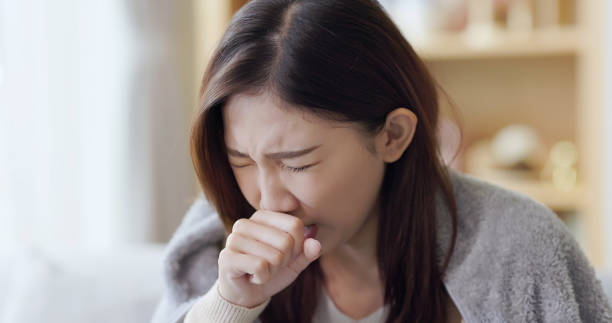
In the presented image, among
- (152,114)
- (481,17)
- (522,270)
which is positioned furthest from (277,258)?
(481,17)

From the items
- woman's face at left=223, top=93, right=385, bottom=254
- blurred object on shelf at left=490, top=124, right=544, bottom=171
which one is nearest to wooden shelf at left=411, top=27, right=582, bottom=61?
blurred object on shelf at left=490, top=124, right=544, bottom=171

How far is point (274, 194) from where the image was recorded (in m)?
0.90

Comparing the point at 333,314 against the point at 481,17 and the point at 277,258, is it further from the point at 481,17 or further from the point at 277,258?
the point at 481,17

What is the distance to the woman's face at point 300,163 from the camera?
2.78 feet

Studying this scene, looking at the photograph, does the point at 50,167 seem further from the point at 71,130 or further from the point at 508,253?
the point at 508,253

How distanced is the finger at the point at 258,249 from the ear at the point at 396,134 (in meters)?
0.22

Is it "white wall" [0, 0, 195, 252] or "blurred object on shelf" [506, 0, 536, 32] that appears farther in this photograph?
"blurred object on shelf" [506, 0, 536, 32]

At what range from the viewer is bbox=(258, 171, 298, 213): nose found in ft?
2.92

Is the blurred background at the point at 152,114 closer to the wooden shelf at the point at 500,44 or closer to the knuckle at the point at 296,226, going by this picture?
the wooden shelf at the point at 500,44

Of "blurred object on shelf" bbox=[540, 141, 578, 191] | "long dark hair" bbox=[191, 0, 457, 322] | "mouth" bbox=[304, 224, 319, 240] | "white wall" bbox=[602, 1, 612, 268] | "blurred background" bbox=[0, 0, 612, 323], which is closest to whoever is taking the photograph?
"long dark hair" bbox=[191, 0, 457, 322]

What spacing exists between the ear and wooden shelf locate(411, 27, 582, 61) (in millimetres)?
1109

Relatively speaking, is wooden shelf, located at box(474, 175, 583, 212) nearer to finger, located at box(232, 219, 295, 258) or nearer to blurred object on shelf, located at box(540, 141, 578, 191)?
blurred object on shelf, located at box(540, 141, 578, 191)

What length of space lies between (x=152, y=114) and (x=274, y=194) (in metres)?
0.98

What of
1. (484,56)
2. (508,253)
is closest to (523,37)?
(484,56)
